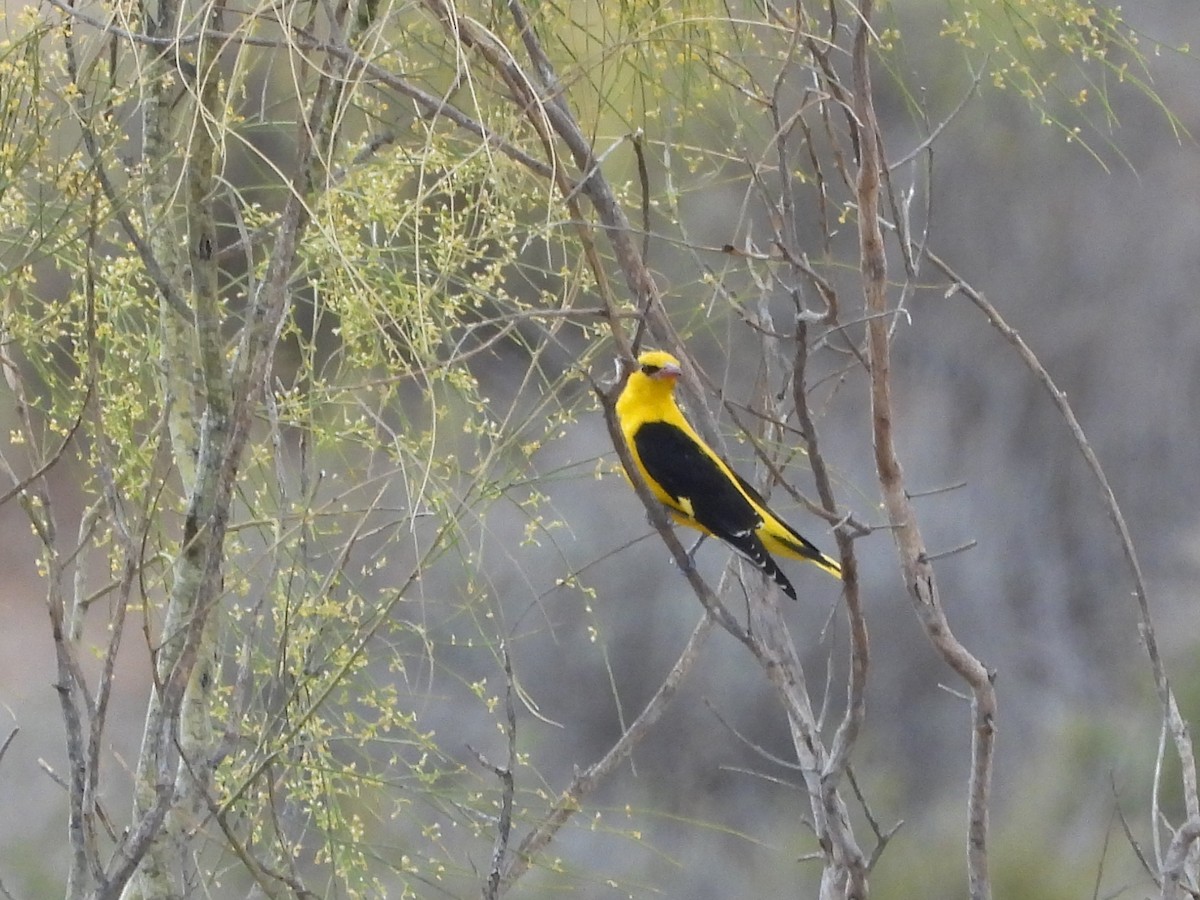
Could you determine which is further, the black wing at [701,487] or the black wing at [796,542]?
the black wing at [796,542]

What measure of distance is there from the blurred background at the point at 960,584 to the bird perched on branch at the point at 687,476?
54mm

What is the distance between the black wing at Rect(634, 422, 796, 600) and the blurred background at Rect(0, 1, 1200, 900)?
6cm

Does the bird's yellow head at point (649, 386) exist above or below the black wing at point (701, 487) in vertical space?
above

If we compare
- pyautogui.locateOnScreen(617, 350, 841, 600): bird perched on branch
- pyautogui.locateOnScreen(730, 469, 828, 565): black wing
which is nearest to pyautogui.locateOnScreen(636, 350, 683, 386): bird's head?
pyautogui.locateOnScreen(617, 350, 841, 600): bird perched on branch

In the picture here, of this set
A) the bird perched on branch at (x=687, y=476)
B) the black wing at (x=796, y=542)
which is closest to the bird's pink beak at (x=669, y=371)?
the bird perched on branch at (x=687, y=476)

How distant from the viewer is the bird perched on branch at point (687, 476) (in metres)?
1.15

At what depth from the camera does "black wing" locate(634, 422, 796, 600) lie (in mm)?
1078

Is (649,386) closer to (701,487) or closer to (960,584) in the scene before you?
(701,487)

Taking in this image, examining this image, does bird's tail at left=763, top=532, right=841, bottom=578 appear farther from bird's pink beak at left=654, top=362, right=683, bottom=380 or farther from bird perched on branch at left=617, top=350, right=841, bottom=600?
bird's pink beak at left=654, top=362, right=683, bottom=380

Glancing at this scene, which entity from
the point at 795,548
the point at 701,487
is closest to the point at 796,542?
the point at 795,548

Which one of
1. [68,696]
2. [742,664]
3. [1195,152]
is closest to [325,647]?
[68,696]

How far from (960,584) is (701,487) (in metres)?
0.31

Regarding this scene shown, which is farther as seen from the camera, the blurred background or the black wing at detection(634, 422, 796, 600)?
the blurred background

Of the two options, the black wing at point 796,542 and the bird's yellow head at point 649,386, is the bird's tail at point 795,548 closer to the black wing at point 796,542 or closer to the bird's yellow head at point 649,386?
the black wing at point 796,542
